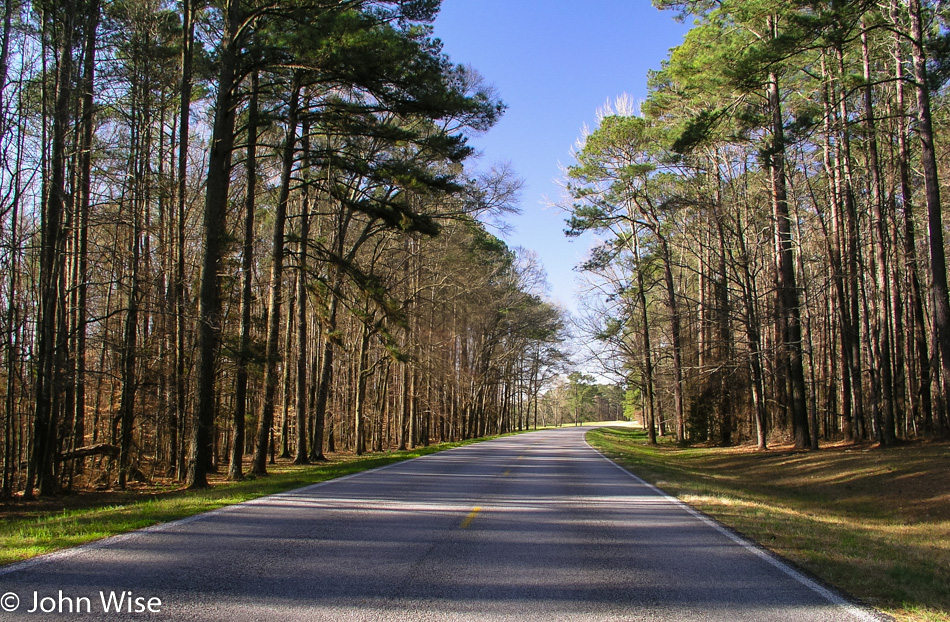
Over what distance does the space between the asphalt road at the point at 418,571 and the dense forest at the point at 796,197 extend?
35.9 feet

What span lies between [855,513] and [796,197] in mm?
15206

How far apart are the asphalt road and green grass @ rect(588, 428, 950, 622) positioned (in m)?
0.51

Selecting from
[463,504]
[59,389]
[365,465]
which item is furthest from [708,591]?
[59,389]

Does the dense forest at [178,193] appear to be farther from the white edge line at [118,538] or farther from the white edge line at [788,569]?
the white edge line at [788,569]

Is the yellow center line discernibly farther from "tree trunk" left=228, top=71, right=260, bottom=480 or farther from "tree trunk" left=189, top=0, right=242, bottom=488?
"tree trunk" left=228, top=71, right=260, bottom=480

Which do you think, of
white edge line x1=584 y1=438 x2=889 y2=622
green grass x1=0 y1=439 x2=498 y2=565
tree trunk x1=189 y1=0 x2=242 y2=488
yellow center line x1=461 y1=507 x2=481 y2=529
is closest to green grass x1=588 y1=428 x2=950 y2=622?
white edge line x1=584 y1=438 x2=889 y2=622

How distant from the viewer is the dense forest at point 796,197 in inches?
599

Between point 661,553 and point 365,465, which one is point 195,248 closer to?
point 365,465

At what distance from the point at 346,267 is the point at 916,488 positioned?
13616 millimetres

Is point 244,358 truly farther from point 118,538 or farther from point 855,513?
point 855,513

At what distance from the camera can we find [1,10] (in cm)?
1194

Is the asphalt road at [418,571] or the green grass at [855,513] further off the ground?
the asphalt road at [418,571]

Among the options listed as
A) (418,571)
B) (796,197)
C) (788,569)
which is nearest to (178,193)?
(418,571)

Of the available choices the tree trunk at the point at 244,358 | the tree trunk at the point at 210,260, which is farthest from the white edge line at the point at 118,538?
the tree trunk at the point at 244,358
